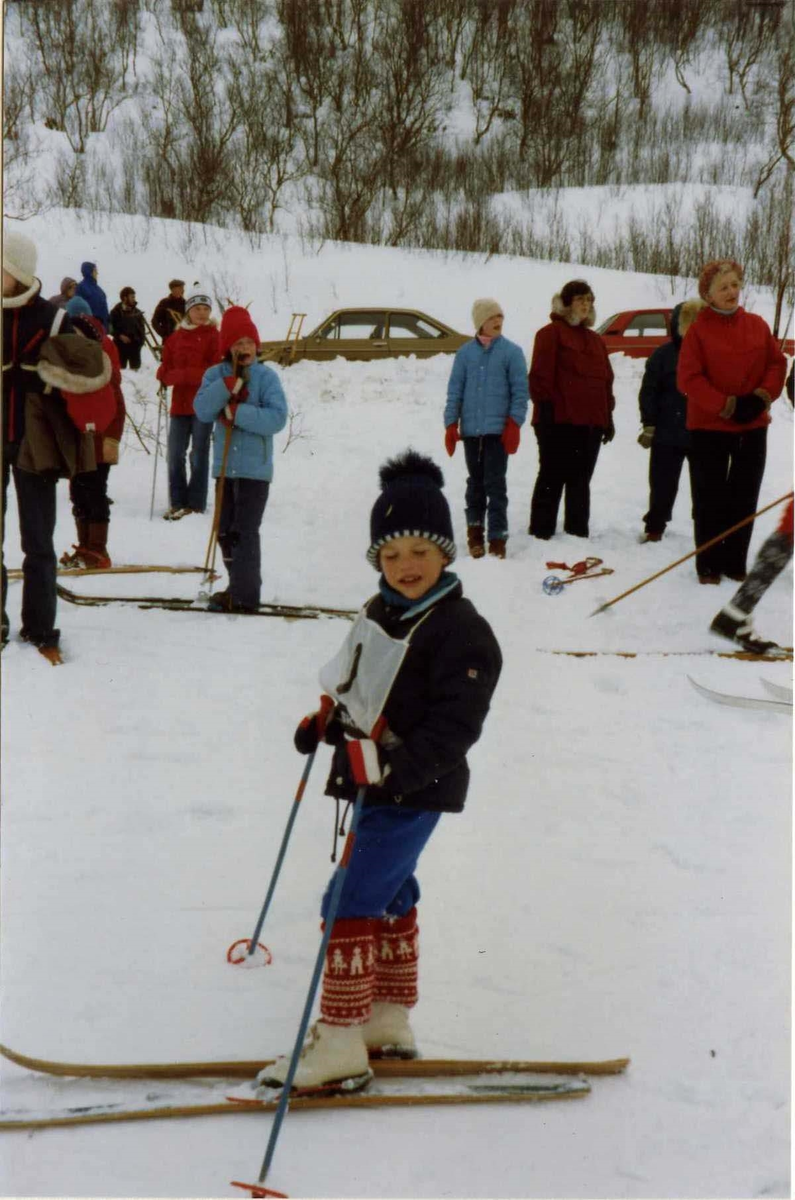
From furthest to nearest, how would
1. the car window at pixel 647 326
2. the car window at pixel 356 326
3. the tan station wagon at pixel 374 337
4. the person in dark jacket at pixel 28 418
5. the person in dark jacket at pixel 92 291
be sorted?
the car window at pixel 356 326
the tan station wagon at pixel 374 337
the car window at pixel 647 326
the person in dark jacket at pixel 92 291
the person in dark jacket at pixel 28 418

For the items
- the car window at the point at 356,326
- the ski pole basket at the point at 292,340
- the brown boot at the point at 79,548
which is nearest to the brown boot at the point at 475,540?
the brown boot at the point at 79,548

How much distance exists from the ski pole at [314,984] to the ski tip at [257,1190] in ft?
0.04

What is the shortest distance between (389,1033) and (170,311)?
3941mm

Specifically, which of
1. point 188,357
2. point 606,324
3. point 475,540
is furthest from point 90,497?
point 606,324

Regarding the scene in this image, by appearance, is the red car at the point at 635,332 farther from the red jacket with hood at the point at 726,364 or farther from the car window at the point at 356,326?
the red jacket with hood at the point at 726,364

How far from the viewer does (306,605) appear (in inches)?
166

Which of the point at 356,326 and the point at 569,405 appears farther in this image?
the point at 356,326

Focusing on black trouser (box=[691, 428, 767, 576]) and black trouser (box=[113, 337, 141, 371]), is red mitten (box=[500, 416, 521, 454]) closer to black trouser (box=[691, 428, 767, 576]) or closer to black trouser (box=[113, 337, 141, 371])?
black trouser (box=[691, 428, 767, 576])

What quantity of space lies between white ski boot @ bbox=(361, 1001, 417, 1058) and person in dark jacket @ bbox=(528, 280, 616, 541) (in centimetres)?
339

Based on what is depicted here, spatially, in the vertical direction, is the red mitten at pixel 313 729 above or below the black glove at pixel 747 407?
below

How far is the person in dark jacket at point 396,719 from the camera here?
158 centimetres

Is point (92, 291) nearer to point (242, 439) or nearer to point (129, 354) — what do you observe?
point (242, 439)

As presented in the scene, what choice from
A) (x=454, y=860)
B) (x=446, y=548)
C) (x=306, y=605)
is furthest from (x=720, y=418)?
(x=446, y=548)

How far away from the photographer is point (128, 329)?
16.2ft
